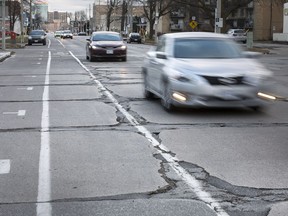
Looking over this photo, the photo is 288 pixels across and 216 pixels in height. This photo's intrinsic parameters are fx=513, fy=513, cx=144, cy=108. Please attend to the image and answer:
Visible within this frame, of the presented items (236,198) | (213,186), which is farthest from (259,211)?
(213,186)

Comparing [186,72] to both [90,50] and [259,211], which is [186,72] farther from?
[90,50]

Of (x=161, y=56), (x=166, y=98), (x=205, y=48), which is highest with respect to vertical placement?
(x=205, y=48)

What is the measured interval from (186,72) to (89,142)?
290 cm

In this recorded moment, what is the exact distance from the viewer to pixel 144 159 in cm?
667

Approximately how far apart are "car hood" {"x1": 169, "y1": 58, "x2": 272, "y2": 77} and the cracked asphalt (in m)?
0.84

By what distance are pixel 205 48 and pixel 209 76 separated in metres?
1.49

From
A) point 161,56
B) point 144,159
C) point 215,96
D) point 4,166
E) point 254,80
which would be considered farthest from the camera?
point 161,56

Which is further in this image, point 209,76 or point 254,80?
point 254,80

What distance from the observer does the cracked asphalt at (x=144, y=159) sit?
4957 millimetres

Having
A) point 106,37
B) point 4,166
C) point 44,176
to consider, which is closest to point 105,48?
point 106,37

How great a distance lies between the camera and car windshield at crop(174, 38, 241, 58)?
1070cm

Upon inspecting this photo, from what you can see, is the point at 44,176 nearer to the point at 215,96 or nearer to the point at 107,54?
the point at 215,96

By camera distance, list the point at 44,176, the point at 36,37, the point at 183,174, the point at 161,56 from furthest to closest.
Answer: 1. the point at 36,37
2. the point at 161,56
3. the point at 183,174
4. the point at 44,176

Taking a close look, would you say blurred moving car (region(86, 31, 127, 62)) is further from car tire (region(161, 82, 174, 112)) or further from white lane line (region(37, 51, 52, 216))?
white lane line (region(37, 51, 52, 216))
